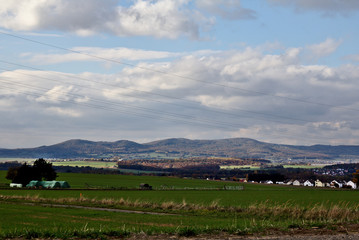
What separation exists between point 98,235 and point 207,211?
28953 mm

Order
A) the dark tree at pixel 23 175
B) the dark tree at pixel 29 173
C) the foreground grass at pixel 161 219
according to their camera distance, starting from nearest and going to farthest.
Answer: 1. the foreground grass at pixel 161 219
2. the dark tree at pixel 23 175
3. the dark tree at pixel 29 173

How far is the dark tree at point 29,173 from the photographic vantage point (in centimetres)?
13138

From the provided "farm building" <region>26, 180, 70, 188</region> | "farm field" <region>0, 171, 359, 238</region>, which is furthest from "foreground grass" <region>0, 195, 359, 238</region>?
"farm building" <region>26, 180, 70, 188</region>

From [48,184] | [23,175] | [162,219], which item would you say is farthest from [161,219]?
[23,175]

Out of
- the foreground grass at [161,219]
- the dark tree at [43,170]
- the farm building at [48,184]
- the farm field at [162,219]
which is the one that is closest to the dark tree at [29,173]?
the dark tree at [43,170]

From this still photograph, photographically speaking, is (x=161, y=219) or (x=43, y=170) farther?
(x=43, y=170)

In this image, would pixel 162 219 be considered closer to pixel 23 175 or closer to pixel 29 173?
pixel 23 175

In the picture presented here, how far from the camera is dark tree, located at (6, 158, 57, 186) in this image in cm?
13138

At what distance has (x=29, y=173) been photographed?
13350 centimetres

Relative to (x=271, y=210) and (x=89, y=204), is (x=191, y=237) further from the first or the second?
(x=89, y=204)

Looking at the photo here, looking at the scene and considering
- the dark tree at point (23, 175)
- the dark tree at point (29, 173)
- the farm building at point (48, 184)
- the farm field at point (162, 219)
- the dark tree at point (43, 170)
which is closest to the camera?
the farm field at point (162, 219)

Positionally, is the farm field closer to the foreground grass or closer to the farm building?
the foreground grass

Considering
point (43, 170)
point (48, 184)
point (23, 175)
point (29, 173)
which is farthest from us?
point (43, 170)

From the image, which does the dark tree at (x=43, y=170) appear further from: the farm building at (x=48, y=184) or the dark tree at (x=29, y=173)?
the farm building at (x=48, y=184)
